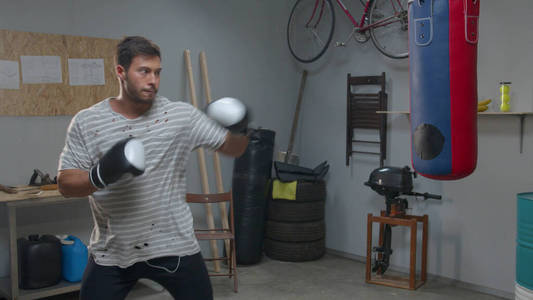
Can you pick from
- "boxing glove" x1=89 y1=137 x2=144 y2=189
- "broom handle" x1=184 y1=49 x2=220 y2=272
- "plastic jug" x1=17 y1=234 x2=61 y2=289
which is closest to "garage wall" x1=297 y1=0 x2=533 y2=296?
"broom handle" x1=184 y1=49 x2=220 y2=272

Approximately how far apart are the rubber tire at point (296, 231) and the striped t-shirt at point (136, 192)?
2.93 metres

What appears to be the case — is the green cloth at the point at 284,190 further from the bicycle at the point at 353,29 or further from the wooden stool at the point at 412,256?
the bicycle at the point at 353,29

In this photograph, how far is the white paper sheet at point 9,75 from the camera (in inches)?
149

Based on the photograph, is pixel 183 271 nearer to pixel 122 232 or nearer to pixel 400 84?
pixel 122 232

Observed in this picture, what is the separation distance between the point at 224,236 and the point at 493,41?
103 inches

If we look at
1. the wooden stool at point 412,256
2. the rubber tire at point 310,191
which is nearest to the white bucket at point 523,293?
the wooden stool at point 412,256

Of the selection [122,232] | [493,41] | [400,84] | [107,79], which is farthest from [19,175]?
[493,41]

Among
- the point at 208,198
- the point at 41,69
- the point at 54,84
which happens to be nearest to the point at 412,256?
the point at 208,198

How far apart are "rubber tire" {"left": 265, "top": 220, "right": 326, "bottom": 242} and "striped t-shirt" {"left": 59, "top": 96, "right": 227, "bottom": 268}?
2.93 metres

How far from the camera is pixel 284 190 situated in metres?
5.06

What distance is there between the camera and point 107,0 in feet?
14.2

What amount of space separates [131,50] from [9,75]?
2149 mm

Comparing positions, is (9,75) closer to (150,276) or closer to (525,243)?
(150,276)

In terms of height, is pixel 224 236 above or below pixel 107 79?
below
